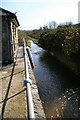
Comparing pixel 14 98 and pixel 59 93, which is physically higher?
pixel 14 98

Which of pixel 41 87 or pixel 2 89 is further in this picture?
pixel 41 87

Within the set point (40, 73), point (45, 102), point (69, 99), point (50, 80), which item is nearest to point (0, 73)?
point (45, 102)

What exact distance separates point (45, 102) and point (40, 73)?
8.04m

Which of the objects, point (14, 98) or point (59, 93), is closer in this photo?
point (14, 98)

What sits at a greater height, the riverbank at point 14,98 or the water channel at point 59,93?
the riverbank at point 14,98

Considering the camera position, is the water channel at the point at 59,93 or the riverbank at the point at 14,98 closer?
the riverbank at the point at 14,98

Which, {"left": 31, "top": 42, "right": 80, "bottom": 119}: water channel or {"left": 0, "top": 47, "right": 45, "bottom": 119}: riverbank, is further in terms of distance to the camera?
{"left": 31, "top": 42, "right": 80, "bottom": 119}: water channel

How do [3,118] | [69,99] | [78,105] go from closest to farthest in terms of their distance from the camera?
[3,118], [78,105], [69,99]

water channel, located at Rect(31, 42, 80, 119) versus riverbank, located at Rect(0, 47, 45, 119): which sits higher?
riverbank, located at Rect(0, 47, 45, 119)

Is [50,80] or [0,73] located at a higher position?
[0,73]

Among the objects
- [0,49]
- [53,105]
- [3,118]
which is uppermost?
[0,49]

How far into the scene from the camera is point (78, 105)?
11.5m

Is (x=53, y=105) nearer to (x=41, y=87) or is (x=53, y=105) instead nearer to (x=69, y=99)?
(x=69, y=99)

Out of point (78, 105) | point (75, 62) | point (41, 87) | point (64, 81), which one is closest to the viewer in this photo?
point (78, 105)
